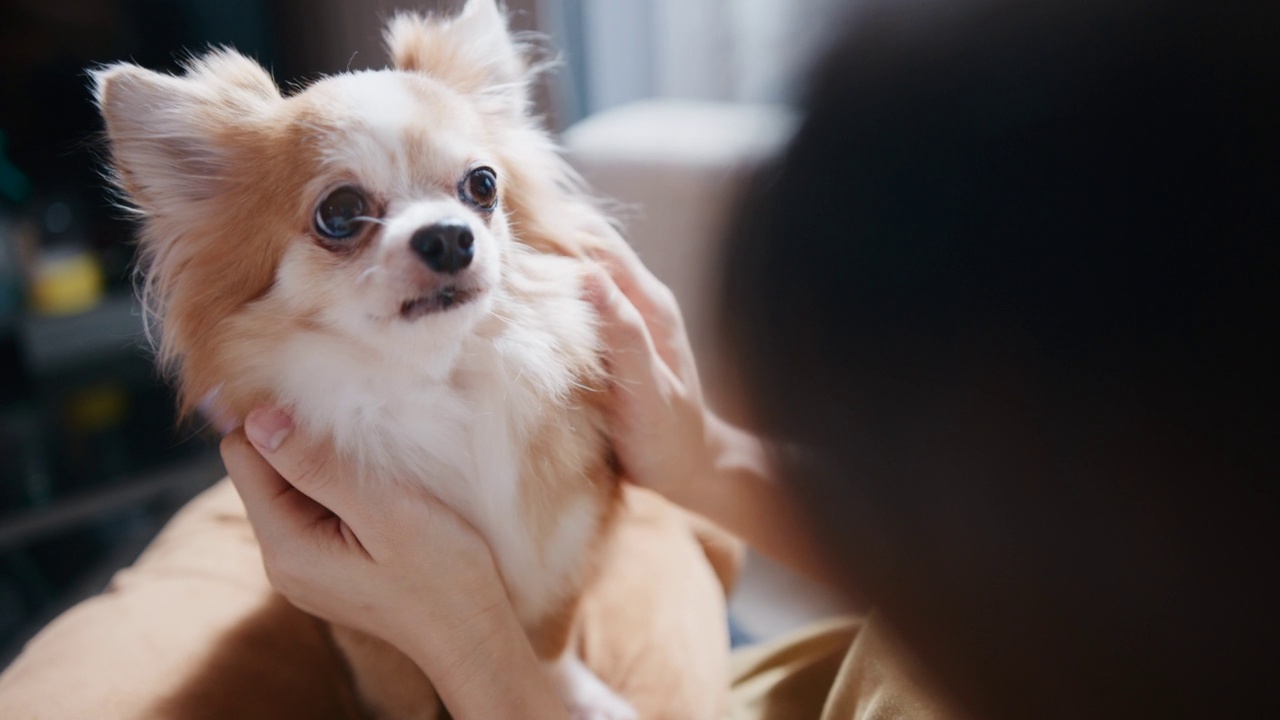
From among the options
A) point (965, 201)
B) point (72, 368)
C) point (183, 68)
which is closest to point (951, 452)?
point (965, 201)

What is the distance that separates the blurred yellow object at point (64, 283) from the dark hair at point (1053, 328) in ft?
7.24

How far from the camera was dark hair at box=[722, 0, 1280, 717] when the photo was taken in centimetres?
40

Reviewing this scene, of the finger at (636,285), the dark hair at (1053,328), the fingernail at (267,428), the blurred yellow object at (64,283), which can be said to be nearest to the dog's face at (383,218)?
the fingernail at (267,428)

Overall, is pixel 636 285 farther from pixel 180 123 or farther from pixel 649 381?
pixel 180 123

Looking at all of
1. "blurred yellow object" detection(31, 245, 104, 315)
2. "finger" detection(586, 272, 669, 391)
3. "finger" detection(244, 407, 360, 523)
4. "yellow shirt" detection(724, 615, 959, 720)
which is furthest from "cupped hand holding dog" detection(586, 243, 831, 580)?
"blurred yellow object" detection(31, 245, 104, 315)

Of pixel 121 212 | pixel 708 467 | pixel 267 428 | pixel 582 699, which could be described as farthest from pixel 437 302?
pixel 121 212

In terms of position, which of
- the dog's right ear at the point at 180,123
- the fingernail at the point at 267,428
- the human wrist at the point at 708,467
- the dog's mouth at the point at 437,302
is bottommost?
the human wrist at the point at 708,467

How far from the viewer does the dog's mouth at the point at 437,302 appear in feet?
2.55

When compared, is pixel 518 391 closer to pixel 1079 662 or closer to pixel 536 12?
pixel 1079 662

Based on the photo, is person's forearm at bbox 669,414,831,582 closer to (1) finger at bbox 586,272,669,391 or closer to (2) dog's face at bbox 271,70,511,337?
(1) finger at bbox 586,272,669,391

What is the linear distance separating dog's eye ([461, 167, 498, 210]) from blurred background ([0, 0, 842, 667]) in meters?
0.26

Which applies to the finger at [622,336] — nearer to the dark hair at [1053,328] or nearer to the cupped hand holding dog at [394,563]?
the cupped hand holding dog at [394,563]

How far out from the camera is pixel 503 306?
91cm

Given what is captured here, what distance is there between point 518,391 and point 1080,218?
0.63 m
